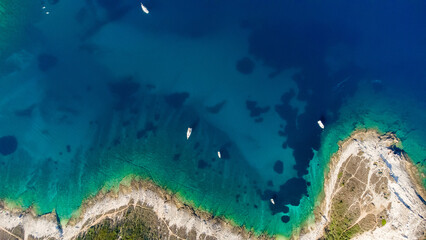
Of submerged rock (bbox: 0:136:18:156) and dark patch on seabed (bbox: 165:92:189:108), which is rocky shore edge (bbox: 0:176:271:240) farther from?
dark patch on seabed (bbox: 165:92:189:108)

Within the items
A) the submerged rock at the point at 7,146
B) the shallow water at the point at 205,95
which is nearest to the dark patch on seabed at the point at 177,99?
the shallow water at the point at 205,95

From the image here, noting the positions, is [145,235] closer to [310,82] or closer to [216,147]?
[216,147]

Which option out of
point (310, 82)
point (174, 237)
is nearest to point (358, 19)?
point (310, 82)

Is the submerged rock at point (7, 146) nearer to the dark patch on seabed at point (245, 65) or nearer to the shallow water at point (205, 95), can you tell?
the shallow water at point (205, 95)

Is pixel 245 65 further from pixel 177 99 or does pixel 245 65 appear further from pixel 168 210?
pixel 168 210

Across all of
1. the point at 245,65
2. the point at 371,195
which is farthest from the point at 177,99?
the point at 371,195

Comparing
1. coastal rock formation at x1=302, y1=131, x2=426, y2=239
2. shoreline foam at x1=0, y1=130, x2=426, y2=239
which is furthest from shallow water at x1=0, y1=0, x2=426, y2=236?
coastal rock formation at x1=302, y1=131, x2=426, y2=239
